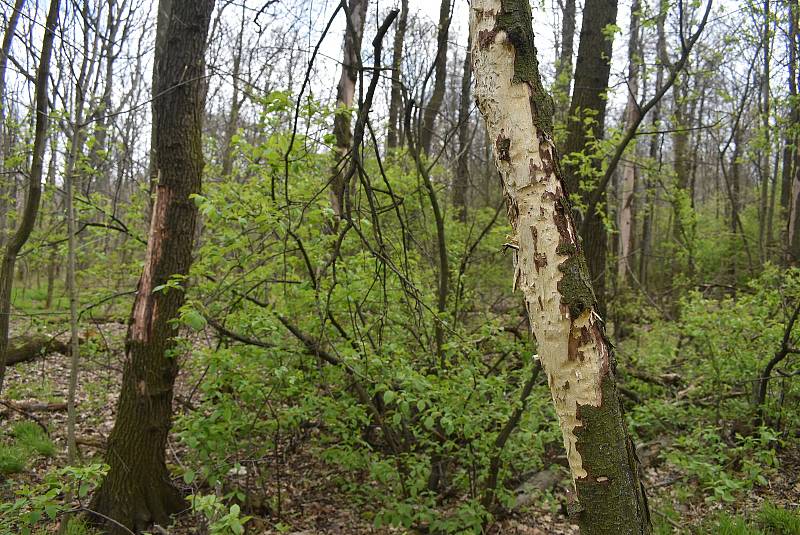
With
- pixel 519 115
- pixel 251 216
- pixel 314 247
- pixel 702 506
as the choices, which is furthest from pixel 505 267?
pixel 519 115

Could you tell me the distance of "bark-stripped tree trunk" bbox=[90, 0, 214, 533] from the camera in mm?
4047

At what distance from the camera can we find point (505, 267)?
9188 millimetres

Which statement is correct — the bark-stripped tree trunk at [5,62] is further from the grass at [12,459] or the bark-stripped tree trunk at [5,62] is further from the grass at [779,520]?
the grass at [779,520]

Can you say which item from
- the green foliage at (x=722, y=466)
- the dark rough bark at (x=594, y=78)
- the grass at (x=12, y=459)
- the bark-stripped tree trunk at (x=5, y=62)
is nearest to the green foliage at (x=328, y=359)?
the green foliage at (x=722, y=466)

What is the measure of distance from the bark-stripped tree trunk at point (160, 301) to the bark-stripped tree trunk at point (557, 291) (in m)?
2.97

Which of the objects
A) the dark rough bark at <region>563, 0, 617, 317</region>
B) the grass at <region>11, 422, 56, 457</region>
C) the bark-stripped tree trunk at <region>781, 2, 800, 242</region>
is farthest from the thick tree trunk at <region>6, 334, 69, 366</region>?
the bark-stripped tree trunk at <region>781, 2, 800, 242</region>

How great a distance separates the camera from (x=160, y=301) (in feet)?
13.5

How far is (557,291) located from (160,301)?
133 inches

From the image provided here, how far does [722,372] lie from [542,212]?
421 centimetres

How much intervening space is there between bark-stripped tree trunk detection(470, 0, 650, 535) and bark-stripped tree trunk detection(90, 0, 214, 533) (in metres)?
2.97

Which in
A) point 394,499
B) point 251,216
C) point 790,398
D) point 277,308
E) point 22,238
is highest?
point 251,216

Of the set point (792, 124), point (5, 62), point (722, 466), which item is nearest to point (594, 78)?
point (792, 124)

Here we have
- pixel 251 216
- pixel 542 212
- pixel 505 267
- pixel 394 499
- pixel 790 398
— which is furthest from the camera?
pixel 505 267

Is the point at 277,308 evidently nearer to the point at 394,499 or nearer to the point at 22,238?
the point at 394,499
